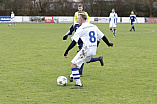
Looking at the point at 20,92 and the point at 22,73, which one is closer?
the point at 20,92

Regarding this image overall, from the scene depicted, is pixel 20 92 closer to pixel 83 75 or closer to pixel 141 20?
pixel 83 75

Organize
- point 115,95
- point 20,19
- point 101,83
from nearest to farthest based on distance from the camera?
point 115,95 → point 101,83 → point 20,19

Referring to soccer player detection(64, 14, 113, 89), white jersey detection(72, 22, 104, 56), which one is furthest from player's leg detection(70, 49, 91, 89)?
white jersey detection(72, 22, 104, 56)

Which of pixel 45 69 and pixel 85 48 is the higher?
pixel 85 48

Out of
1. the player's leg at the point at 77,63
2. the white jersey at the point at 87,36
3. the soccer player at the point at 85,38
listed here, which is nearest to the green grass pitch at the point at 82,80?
the player's leg at the point at 77,63

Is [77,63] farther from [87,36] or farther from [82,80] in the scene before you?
[82,80]

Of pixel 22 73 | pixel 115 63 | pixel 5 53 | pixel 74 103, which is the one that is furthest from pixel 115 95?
pixel 5 53

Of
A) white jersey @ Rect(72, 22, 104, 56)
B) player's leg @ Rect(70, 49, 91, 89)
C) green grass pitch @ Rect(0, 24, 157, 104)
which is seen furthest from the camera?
player's leg @ Rect(70, 49, 91, 89)

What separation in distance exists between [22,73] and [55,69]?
3.93 feet

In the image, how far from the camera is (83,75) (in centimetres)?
943

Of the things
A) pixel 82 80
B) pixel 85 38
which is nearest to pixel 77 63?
pixel 85 38

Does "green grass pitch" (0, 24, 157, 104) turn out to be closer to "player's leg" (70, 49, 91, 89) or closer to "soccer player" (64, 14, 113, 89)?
"player's leg" (70, 49, 91, 89)

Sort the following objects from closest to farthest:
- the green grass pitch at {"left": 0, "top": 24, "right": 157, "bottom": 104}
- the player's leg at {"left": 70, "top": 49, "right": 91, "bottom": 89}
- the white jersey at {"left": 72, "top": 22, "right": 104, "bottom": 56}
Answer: the green grass pitch at {"left": 0, "top": 24, "right": 157, "bottom": 104} < the white jersey at {"left": 72, "top": 22, "right": 104, "bottom": 56} < the player's leg at {"left": 70, "top": 49, "right": 91, "bottom": 89}

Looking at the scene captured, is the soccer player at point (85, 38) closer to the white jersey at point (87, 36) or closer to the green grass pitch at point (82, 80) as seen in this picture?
the white jersey at point (87, 36)
